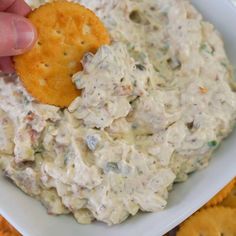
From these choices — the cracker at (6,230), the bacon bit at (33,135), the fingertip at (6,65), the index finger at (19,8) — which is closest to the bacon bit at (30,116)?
the bacon bit at (33,135)

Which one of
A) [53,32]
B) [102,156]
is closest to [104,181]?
[102,156]

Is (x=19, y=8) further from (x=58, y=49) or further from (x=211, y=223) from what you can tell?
(x=211, y=223)

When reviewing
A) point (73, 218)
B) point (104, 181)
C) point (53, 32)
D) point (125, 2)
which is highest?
point (125, 2)

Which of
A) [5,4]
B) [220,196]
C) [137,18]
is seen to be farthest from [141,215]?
[5,4]

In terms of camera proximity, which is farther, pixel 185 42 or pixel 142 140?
pixel 185 42

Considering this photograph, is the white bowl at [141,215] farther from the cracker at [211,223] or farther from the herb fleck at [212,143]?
the cracker at [211,223]

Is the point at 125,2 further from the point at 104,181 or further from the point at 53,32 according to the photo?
the point at 104,181

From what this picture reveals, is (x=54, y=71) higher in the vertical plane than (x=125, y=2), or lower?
lower
